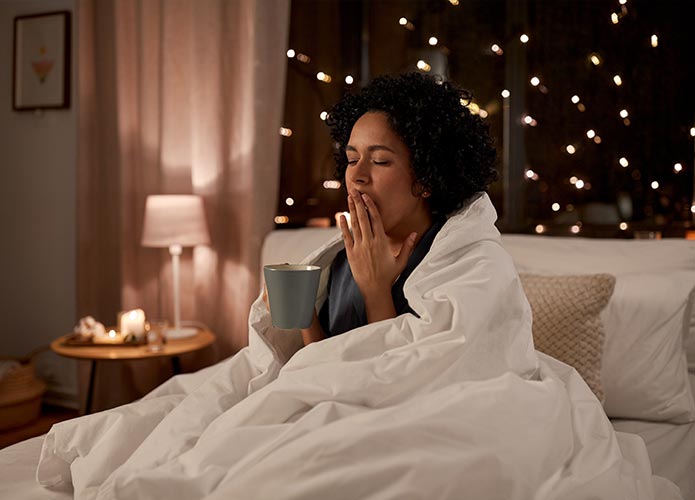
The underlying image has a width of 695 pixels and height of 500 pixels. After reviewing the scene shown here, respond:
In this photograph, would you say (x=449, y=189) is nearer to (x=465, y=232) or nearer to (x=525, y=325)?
(x=465, y=232)

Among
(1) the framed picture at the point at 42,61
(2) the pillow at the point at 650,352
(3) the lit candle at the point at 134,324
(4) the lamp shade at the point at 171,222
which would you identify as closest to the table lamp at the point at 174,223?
(4) the lamp shade at the point at 171,222

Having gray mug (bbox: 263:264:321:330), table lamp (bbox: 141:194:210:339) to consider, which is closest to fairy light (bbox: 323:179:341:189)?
table lamp (bbox: 141:194:210:339)

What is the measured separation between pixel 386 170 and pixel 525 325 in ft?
1.28

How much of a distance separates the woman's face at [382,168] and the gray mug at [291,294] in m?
0.27

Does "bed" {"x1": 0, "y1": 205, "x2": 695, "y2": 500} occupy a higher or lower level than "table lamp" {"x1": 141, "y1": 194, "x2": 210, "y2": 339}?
lower

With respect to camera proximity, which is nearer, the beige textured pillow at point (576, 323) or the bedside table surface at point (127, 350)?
the beige textured pillow at point (576, 323)

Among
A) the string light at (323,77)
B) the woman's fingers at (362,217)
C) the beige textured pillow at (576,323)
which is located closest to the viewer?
the woman's fingers at (362,217)

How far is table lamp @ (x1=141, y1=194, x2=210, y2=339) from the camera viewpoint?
263cm

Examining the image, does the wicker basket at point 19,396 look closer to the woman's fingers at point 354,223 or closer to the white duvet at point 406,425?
the white duvet at point 406,425

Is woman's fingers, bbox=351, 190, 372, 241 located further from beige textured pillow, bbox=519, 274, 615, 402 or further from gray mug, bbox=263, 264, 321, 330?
beige textured pillow, bbox=519, 274, 615, 402

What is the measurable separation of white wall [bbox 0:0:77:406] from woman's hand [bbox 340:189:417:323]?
2.34 m

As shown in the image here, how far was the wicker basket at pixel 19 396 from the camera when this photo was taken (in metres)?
2.92

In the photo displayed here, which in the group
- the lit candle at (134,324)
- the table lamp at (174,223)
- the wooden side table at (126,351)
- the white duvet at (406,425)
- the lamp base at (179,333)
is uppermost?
the table lamp at (174,223)

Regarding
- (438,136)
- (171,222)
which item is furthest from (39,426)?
(438,136)
